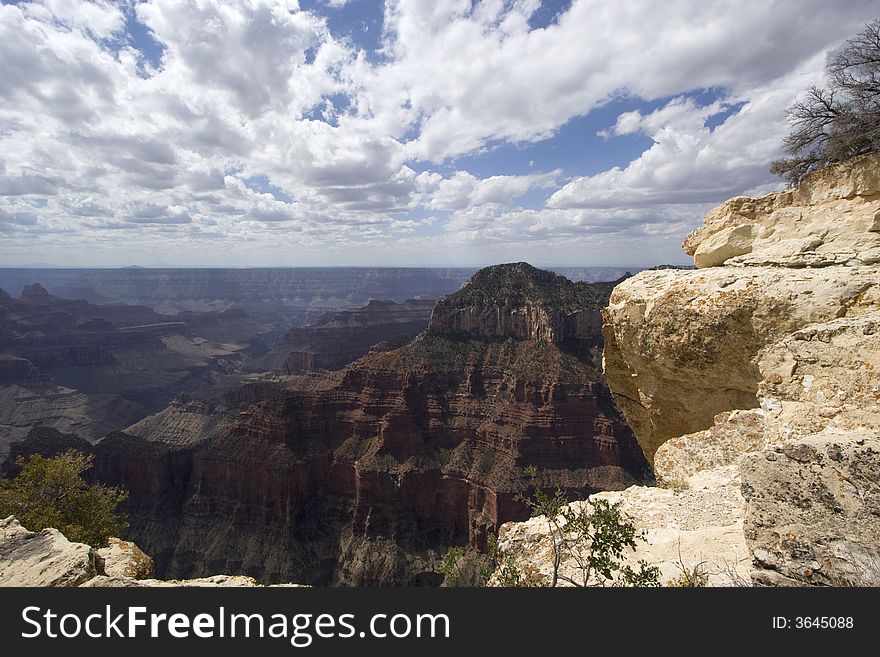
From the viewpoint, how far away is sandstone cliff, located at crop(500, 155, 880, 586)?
149 inches

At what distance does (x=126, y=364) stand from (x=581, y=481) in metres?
146

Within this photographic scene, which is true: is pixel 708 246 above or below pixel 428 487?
above

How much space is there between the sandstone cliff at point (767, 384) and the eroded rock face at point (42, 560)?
6662 millimetres

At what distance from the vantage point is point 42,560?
21.6ft

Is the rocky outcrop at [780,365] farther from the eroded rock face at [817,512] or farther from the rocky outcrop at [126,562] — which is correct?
the rocky outcrop at [126,562]

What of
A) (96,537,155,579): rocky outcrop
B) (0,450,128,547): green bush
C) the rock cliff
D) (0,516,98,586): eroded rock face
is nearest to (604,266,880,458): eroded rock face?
(0,516,98,586): eroded rock face

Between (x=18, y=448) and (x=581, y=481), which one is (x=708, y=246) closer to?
(x=581, y=481)

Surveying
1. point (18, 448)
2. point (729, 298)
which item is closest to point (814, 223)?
point (729, 298)

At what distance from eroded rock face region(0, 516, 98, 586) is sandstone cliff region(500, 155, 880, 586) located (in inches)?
262

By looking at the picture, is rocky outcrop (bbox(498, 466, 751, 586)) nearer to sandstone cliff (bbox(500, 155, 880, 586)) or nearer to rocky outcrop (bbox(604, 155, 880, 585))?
sandstone cliff (bbox(500, 155, 880, 586))

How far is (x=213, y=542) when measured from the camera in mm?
46781

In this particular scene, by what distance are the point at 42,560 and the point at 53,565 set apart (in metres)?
0.36

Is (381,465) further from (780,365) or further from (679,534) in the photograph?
(780,365)

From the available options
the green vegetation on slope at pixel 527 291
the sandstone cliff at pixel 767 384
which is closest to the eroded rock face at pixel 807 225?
the sandstone cliff at pixel 767 384
